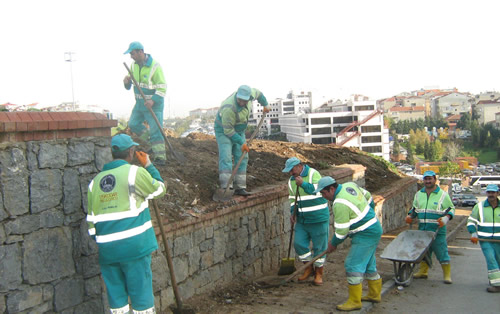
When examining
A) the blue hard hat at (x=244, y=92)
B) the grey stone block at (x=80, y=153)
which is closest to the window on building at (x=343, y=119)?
the blue hard hat at (x=244, y=92)

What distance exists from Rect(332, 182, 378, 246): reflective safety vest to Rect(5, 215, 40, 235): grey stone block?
3255 mm

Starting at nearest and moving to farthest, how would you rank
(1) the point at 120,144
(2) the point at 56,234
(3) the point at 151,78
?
(2) the point at 56,234
(1) the point at 120,144
(3) the point at 151,78

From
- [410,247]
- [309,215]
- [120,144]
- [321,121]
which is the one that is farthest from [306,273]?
[321,121]

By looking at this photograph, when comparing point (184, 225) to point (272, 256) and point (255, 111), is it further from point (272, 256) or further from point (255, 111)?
point (255, 111)

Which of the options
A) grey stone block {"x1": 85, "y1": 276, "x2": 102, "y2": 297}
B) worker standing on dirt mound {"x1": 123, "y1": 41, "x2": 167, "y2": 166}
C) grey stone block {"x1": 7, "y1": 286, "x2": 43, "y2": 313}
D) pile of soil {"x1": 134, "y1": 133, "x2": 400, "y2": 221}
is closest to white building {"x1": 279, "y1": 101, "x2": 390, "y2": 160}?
pile of soil {"x1": 134, "y1": 133, "x2": 400, "y2": 221}

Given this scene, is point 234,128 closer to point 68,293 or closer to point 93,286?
point 93,286

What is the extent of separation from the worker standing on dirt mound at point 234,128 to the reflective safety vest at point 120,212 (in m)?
3.12

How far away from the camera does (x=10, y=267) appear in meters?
→ 4.13

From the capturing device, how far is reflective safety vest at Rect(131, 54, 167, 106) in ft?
25.5

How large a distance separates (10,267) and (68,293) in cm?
69

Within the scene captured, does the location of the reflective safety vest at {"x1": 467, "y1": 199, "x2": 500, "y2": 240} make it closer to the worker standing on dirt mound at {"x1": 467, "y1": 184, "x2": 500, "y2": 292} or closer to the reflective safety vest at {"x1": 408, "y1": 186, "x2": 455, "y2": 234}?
the worker standing on dirt mound at {"x1": 467, "y1": 184, "x2": 500, "y2": 292}

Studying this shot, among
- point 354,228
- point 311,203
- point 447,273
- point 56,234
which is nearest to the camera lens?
point 56,234

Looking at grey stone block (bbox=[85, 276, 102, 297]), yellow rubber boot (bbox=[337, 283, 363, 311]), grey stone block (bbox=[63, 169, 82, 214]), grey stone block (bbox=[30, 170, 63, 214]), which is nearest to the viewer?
grey stone block (bbox=[30, 170, 63, 214])

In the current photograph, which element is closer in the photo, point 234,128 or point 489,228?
point 489,228
